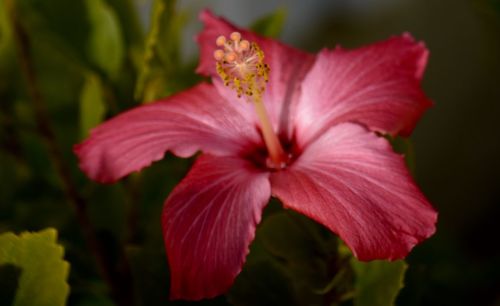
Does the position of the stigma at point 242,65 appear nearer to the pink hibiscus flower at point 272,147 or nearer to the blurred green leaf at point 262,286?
the pink hibiscus flower at point 272,147

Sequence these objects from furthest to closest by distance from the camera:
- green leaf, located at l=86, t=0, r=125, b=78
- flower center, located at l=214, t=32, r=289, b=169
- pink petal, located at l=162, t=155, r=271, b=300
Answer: green leaf, located at l=86, t=0, r=125, b=78 < flower center, located at l=214, t=32, r=289, b=169 < pink petal, located at l=162, t=155, r=271, b=300

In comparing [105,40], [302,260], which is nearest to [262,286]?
[302,260]

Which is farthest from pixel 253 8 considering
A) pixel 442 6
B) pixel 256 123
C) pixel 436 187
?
pixel 256 123

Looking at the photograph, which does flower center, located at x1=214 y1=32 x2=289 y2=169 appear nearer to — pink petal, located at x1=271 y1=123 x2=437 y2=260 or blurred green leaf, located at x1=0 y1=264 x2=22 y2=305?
pink petal, located at x1=271 y1=123 x2=437 y2=260

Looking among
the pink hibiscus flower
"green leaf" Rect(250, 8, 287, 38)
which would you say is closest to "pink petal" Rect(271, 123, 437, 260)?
the pink hibiscus flower

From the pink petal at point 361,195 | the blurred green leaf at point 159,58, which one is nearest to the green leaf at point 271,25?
the blurred green leaf at point 159,58

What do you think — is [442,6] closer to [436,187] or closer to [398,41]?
[436,187]
